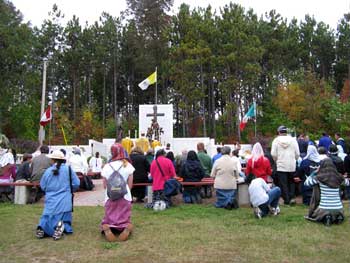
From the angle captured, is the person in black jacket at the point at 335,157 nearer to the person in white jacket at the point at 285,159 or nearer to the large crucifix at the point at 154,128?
the person in white jacket at the point at 285,159

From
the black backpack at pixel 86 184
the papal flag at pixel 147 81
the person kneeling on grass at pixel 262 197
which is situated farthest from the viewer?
the papal flag at pixel 147 81

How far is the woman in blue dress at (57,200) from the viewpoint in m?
6.55

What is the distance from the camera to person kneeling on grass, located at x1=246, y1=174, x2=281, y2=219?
758cm

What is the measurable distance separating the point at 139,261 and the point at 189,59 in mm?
31646

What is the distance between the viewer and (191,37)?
37.0 meters

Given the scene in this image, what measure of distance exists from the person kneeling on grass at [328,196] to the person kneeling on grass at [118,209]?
125 inches

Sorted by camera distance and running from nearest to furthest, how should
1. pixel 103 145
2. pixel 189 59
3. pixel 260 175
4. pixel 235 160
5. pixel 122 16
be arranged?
pixel 260 175 < pixel 235 160 < pixel 103 145 < pixel 189 59 < pixel 122 16

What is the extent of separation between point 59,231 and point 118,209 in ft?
3.05

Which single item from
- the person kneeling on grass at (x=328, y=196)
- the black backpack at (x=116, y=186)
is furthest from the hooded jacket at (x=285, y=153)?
the black backpack at (x=116, y=186)

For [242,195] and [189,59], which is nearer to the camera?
[242,195]

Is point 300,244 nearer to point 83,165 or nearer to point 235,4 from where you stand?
point 83,165

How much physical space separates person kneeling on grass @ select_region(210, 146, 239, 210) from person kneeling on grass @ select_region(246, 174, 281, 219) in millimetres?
1110

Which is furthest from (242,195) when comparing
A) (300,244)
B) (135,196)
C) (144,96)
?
(144,96)

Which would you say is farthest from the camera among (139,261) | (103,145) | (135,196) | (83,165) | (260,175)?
(103,145)
